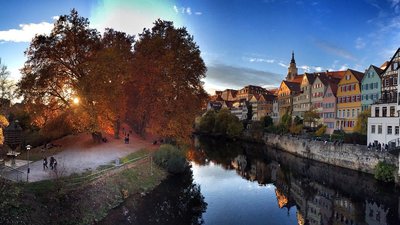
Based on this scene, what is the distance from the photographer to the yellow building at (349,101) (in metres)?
56.8

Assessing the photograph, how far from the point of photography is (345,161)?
1570 inches

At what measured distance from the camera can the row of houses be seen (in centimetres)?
3997

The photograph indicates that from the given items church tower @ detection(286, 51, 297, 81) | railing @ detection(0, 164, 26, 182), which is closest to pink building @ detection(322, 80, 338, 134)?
church tower @ detection(286, 51, 297, 81)

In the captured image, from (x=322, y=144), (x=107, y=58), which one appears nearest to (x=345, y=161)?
(x=322, y=144)

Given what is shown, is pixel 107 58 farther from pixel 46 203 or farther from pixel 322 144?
pixel 322 144

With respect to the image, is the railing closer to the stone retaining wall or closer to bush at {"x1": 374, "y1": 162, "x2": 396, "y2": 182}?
bush at {"x1": 374, "y1": 162, "x2": 396, "y2": 182}

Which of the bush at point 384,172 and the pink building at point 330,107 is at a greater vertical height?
the pink building at point 330,107

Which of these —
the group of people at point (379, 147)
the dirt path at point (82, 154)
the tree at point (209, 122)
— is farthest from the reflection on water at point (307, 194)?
the tree at point (209, 122)

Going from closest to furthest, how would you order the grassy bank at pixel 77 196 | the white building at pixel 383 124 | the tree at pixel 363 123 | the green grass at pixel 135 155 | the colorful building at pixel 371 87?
1. the grassy bank at pixel 77 196
2. the green grass at pixel 135 155
3. the white building at pixel 383 124
4. the tree at pixel 363 123
5. the colorful building at pixel 371 87

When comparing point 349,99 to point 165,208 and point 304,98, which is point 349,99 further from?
point 165,208

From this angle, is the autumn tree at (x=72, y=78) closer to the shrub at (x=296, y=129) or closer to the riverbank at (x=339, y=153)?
the riverbank at (x=339, y=153)

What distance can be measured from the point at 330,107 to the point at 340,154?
81.1 feet

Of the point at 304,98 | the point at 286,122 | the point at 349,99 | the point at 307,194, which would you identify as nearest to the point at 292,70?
the point at 304,98

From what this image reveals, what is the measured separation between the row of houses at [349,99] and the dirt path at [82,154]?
2706cm
